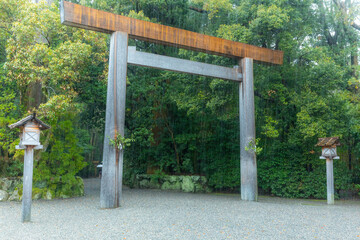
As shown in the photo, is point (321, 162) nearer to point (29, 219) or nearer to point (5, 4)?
point (29, 219)

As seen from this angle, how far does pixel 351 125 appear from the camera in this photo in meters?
9.06

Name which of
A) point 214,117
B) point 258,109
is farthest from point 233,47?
point 214,117

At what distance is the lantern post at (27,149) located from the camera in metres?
5.58

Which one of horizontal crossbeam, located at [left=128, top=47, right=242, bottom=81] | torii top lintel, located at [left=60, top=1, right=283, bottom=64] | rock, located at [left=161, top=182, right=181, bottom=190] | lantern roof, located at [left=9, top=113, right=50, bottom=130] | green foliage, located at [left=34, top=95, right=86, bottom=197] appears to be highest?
torii top lintel, located at [left=60, top=1, right=283, bottom=64]

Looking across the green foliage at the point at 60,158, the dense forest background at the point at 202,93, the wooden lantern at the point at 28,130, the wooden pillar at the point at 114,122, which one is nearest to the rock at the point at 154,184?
the dense forest background at the point at 202,93

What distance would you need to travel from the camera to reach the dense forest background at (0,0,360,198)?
8203mm

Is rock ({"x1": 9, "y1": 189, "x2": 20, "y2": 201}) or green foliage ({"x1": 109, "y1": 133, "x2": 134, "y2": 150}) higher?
green foliage ({"x1": 109, "y1": 133, "x2": 134, "y2": 150})

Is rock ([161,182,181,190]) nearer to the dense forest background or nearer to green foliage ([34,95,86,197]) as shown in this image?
the dense forest background

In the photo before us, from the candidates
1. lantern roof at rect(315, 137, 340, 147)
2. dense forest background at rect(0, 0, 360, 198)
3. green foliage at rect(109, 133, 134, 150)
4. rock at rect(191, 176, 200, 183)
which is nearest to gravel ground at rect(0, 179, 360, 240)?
green foliage at rect(109, 133, 134, 150)

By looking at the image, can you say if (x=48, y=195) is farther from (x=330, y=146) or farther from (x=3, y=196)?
(x=330, y=146)

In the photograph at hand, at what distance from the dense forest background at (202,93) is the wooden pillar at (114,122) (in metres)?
1.65

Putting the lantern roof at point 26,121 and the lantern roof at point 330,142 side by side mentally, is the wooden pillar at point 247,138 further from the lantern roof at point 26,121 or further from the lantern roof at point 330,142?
the lantern roof at point 26,121

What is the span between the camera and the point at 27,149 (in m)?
5.72

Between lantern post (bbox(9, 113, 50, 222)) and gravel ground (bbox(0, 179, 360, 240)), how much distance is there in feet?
0.96
